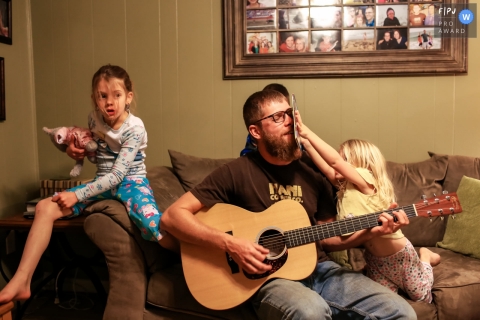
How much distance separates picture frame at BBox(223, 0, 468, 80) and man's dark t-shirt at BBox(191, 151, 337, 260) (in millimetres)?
933

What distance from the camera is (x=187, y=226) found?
1.68 meters

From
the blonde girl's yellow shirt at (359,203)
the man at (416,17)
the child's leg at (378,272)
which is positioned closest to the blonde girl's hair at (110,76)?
the blonde girl's yellow shirt at (359,203)

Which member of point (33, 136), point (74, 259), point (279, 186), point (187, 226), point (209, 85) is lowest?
point (74, 259)

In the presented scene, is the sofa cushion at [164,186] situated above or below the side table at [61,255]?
above

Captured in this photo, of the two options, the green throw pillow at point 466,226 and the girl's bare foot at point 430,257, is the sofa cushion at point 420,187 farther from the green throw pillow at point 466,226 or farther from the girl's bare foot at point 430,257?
the girl's bare foot at point 430,257

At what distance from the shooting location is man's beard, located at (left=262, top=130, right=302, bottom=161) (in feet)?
5.86

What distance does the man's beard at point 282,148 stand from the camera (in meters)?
1.79

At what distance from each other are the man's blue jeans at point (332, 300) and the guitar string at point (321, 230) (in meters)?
0.15

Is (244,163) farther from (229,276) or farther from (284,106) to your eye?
(229,276)

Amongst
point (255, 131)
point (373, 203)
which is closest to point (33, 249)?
point (255, 131)

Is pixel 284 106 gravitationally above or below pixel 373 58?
below

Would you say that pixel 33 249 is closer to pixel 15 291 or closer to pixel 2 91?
pixel 15 291

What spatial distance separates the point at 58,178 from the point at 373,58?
6.83ft

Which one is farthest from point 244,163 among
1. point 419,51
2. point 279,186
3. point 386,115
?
point 419,51
